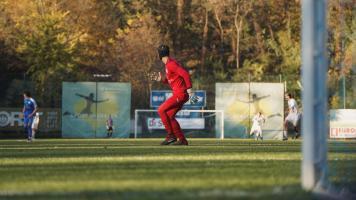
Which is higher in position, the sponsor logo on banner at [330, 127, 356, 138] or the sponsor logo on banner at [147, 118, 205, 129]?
the sponsor logo on banner at [147, 118, 205, 129]

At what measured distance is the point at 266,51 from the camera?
70.5 metres

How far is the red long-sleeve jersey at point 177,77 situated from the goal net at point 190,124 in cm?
2394

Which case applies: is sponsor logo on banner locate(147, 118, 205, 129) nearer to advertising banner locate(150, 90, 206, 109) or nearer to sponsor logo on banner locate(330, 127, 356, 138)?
advertising banner locate(150, 90, 206, 109)

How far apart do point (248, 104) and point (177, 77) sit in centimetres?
2500

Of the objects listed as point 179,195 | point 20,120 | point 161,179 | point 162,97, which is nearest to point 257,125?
point 162,97

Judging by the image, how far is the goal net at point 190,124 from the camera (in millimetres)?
45406

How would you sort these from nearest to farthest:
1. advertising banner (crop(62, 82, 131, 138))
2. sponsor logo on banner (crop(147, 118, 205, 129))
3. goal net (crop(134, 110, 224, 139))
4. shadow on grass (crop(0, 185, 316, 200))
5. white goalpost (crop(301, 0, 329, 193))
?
shadow on grass (crop(0, 185, 316, 200)), white goalpost (crop(301, 0, 329, 193)), advertising banner (crop(62, 82, 131, 138)), goal net (crop(134, 110, 224, 139)), sponsor logo on banner (crop(147, 118, 205, 129))

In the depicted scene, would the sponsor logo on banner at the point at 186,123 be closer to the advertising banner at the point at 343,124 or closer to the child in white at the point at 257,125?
the child in white at the point at 257,125

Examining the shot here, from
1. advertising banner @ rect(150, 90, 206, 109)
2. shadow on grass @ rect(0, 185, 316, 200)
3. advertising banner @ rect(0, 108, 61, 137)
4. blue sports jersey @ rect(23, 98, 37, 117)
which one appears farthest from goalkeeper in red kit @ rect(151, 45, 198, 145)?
advertising banner @ rect(150, 90, 206, 109)

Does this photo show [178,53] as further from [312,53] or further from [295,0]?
[312,53]

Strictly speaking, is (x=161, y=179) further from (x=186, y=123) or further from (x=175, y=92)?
(x=186, y=123)

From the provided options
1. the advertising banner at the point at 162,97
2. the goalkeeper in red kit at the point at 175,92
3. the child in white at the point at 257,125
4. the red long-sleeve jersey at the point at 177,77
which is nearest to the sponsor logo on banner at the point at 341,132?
the child in white at the point at 257,125

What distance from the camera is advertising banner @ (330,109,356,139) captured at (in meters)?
43.1

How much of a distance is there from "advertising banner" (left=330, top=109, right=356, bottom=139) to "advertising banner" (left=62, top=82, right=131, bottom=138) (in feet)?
34.9
